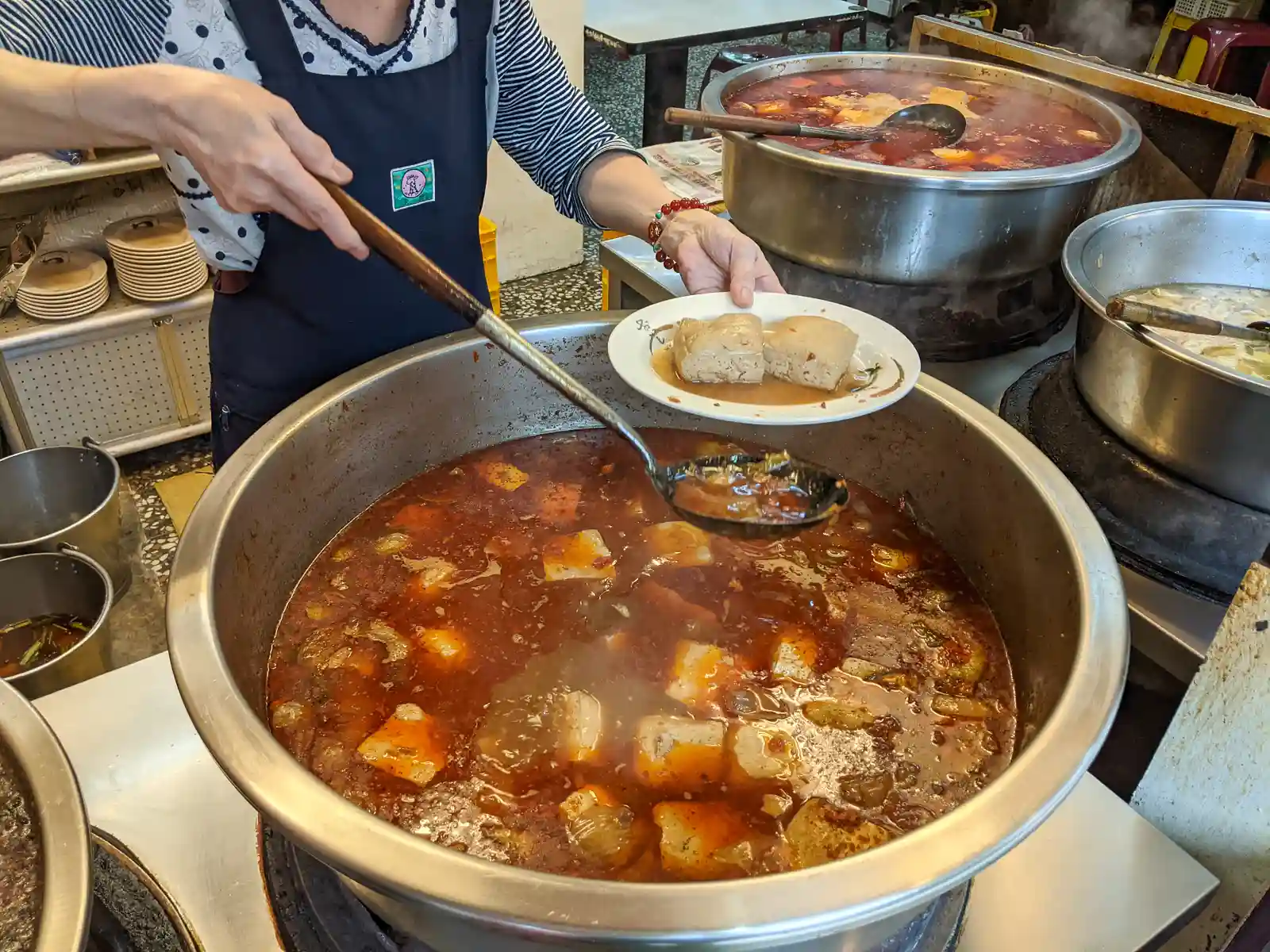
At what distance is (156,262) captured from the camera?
352 cm

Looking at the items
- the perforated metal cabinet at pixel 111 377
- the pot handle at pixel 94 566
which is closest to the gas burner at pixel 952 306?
the pot handle at pixel 94 566

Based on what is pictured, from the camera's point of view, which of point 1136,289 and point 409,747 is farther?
point 1136,289

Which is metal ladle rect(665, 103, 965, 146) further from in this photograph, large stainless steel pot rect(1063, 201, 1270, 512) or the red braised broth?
large stainless steel pot rect(1063, 201, 1270, 512)

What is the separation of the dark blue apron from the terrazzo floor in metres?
0.43

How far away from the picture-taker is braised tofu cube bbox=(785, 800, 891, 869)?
113 centimetres

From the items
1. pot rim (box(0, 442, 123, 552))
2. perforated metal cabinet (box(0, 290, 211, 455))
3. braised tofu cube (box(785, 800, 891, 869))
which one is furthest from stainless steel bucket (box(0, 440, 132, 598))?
braised tofu cube (box(785, 800, 891, 869))

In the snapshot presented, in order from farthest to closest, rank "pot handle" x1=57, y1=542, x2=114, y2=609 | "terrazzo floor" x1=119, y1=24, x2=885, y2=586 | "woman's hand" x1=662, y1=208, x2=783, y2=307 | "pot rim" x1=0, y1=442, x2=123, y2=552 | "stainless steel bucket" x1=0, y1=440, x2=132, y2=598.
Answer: "terrazzo floor" x1=119, y1=24, x2=885, y2=586 < "stainless steel bucket" x1=0, y1=440, x2=132, y2=598 < "pot rim" x1=0, y1=442, x2=123, y2=552 < "pot handle" x1=57, y1=542, x2=114, y2=609 < "woman's hand" x1=662, y1=208, x2=783, y2=307

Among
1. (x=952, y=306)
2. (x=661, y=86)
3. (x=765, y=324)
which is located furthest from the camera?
(x=661, y=86)

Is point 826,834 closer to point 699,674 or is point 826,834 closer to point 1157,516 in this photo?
point 699,674

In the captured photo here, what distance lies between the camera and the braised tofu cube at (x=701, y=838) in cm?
111

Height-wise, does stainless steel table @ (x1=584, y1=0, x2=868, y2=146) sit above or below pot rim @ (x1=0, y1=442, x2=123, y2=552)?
above

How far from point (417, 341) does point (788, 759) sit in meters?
1.06


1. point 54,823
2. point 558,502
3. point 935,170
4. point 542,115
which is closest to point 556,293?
point 542,115

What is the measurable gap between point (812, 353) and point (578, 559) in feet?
1.69
